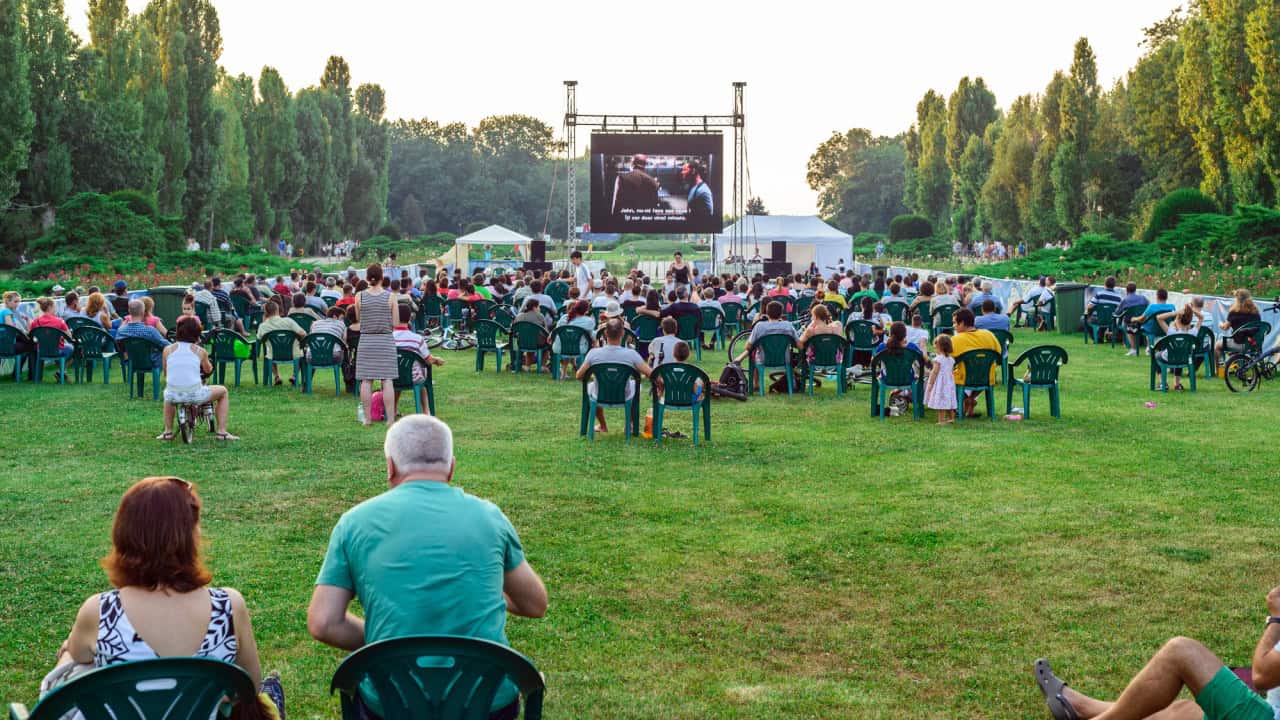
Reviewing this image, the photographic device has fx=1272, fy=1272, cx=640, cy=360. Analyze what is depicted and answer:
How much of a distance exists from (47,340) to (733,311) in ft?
34.8

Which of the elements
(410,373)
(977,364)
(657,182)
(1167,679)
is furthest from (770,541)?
(657,182)

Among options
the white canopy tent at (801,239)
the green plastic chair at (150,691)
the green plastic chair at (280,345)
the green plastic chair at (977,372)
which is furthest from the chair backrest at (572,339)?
the white canopy tent at (801,239)

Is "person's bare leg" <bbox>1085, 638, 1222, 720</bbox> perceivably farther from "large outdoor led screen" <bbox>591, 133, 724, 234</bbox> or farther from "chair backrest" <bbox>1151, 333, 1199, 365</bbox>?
"large outdoor led screen" <bbox>591, 133, 724, 234</bbox>

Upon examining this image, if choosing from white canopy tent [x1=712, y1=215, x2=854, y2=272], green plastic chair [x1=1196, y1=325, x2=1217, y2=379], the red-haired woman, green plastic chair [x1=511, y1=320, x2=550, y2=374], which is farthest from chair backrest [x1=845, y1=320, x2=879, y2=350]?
white canopy tent [x1=712, y1=215, x2=854, y2=272]

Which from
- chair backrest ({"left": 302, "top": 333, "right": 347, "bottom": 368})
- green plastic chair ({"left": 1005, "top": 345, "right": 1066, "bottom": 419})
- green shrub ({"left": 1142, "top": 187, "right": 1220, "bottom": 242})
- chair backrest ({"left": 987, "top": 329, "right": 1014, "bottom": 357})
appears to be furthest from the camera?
green shrub ({"left": 1142, "top": 187, "right": 1220, "bottom": 242})

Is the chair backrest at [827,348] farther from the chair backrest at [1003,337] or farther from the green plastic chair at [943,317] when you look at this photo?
the green plastic chair at [943,317]

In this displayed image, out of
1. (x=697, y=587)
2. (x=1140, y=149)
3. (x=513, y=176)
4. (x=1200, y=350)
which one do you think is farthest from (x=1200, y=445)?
(x=513, y=176)

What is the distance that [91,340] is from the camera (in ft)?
48.8

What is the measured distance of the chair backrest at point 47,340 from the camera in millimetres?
14773

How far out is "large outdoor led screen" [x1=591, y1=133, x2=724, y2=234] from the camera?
1350 inches

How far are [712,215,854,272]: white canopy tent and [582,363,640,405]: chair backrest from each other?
32596 mm

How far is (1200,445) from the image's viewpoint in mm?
10602

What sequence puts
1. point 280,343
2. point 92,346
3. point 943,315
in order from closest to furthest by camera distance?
point 280,343 < point 92,346 < point 943,315

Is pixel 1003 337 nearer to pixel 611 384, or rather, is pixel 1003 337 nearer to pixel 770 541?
pixel 611 384
